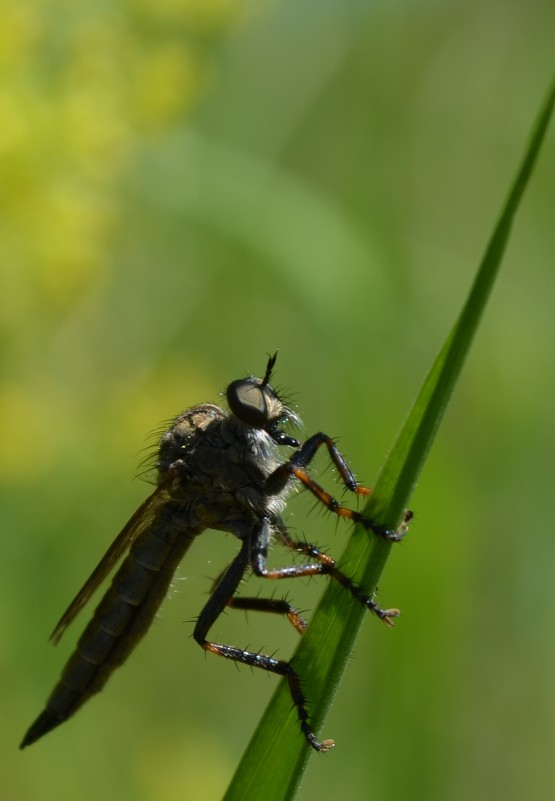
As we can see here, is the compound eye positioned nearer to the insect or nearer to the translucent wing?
the insect

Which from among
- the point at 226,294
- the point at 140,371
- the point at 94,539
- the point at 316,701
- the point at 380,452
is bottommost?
the point at 316,701

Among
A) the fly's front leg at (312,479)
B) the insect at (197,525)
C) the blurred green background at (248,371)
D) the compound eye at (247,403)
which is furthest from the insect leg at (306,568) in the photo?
the blurred green background at (248,371)

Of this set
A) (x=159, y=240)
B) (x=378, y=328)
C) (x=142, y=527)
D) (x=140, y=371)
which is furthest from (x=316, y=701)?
(x=159, y=240)

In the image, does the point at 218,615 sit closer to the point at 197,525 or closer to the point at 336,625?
the point at 197,525

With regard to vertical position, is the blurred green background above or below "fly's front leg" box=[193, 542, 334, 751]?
above

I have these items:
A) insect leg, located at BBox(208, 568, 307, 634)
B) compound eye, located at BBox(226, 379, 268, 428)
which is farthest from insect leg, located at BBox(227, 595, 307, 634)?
compound eye, located at BBox(226, 379, 268, 428)

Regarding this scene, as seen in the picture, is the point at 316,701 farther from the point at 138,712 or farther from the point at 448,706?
the point at 138,712

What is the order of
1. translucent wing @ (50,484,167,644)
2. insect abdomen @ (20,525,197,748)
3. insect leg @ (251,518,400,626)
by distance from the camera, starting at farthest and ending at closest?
insect abdomen @ (20,525,197,748)
translucent wing @ (50,484,167,644)
insect leg @ (251,518,400,626)
